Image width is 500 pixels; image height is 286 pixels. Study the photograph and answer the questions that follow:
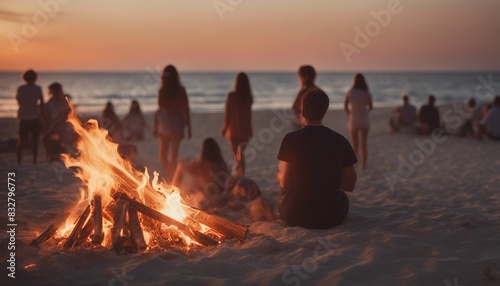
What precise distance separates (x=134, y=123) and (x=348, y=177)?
10089 millimetres

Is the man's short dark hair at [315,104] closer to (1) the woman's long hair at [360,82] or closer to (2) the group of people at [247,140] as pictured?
(2) the group of people at [247,140]

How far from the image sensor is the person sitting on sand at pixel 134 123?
12852mm

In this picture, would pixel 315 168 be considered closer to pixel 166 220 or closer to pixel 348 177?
pixel 348 177

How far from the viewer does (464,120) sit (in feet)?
45.8

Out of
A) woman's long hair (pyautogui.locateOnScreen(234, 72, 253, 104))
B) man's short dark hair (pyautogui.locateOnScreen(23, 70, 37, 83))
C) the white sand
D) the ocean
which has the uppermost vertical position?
the ocean

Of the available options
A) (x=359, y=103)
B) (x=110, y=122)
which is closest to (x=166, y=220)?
(x=359, y=103)

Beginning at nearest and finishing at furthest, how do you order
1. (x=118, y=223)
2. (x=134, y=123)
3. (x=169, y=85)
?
(x=118, y=223)
(x=169, y=85)
(x=134, y=123)

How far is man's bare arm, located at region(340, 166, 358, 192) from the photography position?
4188mm

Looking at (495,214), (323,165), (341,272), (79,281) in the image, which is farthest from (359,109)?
(79,281)

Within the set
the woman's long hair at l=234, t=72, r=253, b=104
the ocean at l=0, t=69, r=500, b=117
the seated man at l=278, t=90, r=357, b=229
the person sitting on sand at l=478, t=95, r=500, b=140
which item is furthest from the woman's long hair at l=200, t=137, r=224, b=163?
the ocean at l=0, t=69, r=500, b=117

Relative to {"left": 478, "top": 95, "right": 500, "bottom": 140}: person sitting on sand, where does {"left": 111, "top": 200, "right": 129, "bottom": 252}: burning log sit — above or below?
below

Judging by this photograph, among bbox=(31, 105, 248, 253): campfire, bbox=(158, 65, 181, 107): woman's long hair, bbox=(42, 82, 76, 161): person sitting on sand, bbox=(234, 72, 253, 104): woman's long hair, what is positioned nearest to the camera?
bbox=(31, 105, 248, 253): campfire

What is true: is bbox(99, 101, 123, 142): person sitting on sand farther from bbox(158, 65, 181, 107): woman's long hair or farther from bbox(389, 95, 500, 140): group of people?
bbox(389, 95, 500, 140): group of people

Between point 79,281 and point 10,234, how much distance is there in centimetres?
167
